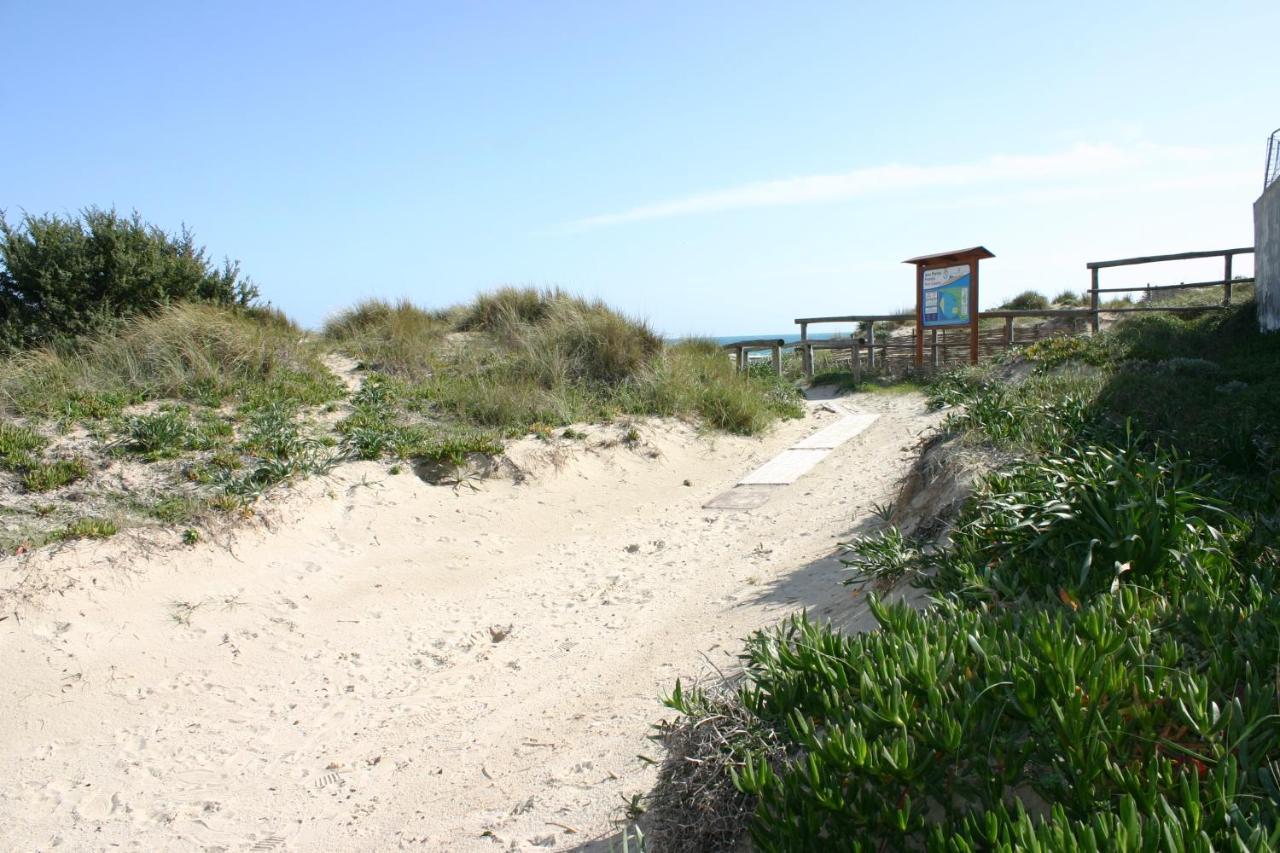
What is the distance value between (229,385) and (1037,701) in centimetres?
911

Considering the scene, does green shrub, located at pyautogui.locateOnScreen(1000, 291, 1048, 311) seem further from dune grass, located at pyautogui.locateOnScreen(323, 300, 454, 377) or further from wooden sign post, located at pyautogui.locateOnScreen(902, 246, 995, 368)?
dune grass, located at pyautogui.locateOnScreen(323, 300, 454, 377)

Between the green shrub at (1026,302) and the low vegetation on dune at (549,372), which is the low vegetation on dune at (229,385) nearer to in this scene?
the low vegetation on dune at (549,372)

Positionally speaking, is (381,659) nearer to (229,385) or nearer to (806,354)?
(229,385)

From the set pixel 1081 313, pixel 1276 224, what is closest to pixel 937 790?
pixel 1276 224

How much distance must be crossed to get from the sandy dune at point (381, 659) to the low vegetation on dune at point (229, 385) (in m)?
0.61

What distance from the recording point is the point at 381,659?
18.8 ft

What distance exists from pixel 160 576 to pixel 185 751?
1.84 m

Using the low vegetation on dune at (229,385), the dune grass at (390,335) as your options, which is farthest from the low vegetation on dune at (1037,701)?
the dune grass at (390,335)

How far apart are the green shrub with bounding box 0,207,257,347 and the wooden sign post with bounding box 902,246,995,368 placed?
41.4 feet

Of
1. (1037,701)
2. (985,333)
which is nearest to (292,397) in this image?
(1037,701)

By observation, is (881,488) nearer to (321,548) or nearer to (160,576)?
(321,548)

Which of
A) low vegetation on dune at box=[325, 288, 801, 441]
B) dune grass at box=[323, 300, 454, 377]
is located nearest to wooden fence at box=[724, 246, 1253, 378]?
low vegetation on dune at box=[325, 288, 801, 441]

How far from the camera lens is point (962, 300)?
1642 cm

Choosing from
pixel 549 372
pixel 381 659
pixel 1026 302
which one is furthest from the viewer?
pixel 1026 302
